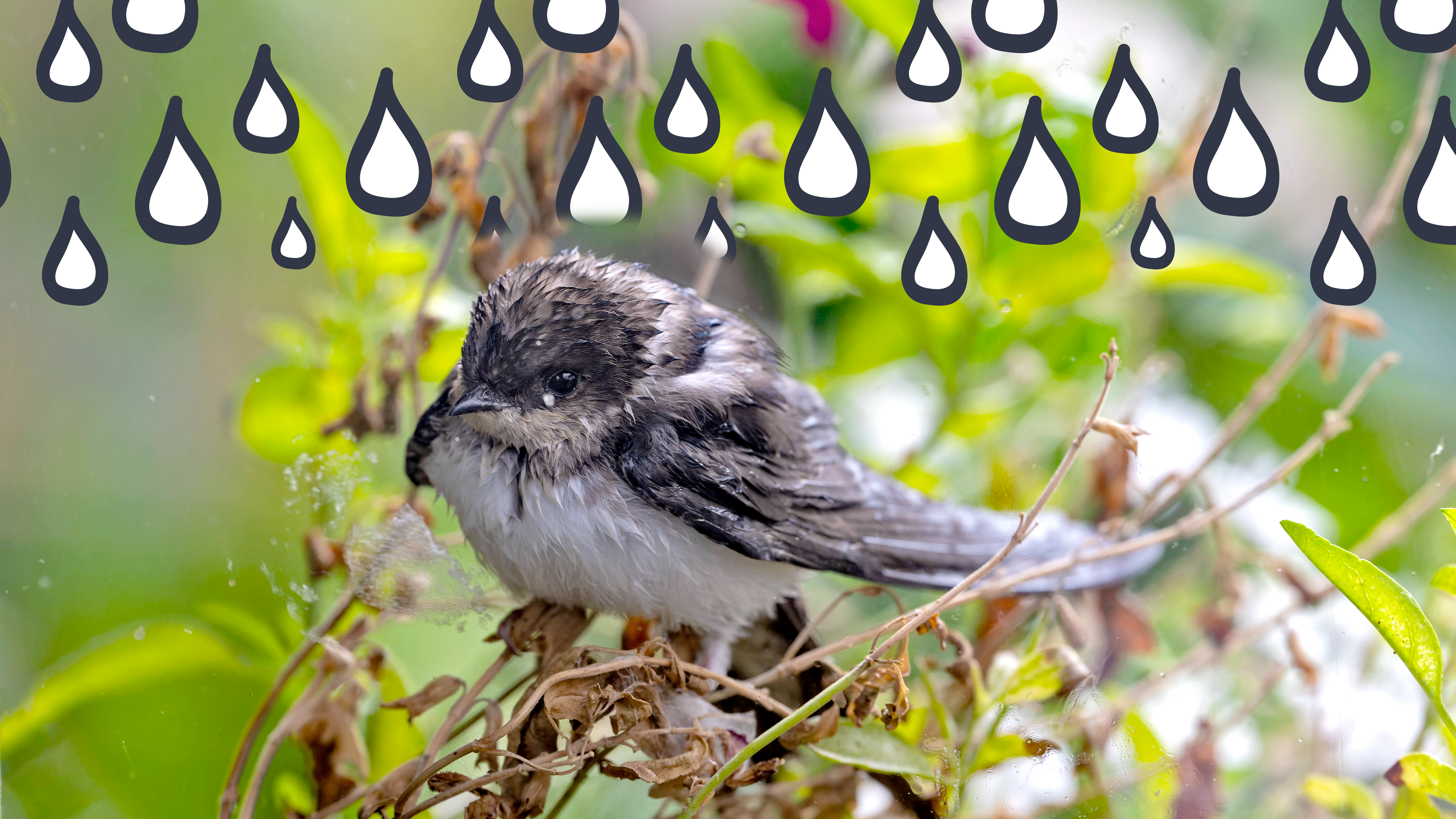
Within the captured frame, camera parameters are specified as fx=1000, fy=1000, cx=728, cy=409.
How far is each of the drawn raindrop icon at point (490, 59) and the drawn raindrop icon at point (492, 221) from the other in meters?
0.07

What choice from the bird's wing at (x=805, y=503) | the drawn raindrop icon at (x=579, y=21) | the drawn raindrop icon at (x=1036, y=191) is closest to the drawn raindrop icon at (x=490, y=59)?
the drawn raindrop icon at (x=579, y=21)

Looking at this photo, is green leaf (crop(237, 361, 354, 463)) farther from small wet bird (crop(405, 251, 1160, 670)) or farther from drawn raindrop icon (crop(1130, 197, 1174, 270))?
drawn raindrop icon (crop(1130, 197, 1174, 270))

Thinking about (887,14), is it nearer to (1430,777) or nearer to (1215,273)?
(1215,273)

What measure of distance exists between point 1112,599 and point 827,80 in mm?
528

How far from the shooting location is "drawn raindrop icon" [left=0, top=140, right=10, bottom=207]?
68cm

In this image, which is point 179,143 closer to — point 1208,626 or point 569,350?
point 569,350

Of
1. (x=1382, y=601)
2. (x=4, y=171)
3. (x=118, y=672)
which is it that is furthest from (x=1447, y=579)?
(x=4, y=171)

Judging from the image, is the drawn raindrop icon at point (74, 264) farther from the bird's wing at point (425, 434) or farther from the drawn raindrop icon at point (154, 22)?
the bird's wing at point (425, 434)

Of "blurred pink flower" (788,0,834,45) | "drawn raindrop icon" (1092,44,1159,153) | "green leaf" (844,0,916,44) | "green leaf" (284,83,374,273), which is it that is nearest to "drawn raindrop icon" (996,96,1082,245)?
"drawn raindrop icon" (1092,44,1159,153)

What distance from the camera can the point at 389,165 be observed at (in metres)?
0.65

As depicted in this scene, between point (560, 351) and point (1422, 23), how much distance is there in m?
0.69

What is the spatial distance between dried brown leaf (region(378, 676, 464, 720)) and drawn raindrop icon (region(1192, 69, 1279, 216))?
2.04 ft

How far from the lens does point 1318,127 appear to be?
0.92 meters

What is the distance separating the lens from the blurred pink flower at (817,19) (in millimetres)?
900
